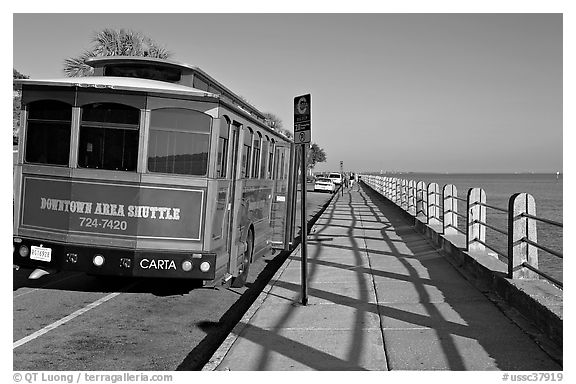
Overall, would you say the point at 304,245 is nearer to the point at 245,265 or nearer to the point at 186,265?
the point at 186,265

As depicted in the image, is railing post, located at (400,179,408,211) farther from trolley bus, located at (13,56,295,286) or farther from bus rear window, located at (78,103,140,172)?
bus rear window, located at (78,103,140,172)

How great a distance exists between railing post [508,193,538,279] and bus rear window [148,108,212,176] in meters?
3.98

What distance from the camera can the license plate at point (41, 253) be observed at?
7.30 meters

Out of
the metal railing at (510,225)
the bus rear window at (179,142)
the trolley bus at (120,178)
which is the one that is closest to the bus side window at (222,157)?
the trolley bus at (120,178)

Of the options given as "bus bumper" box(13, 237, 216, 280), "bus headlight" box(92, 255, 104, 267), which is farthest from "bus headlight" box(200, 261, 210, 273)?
"bus headlight" box(92, 255, 104, 267)

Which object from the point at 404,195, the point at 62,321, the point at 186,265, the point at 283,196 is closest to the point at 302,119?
the point at 186,265

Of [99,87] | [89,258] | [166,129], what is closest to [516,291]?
[166,129]

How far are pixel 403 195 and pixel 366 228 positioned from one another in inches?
244

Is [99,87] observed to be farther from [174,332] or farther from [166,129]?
[174,332]

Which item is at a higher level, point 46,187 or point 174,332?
point 46,187

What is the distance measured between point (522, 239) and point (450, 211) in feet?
16.5

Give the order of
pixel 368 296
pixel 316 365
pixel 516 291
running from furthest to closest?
pixel 368 296 < pixel 516 291 < pixel 316 365

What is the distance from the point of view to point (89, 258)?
7125 millimetres

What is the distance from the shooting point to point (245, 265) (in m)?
9.45
